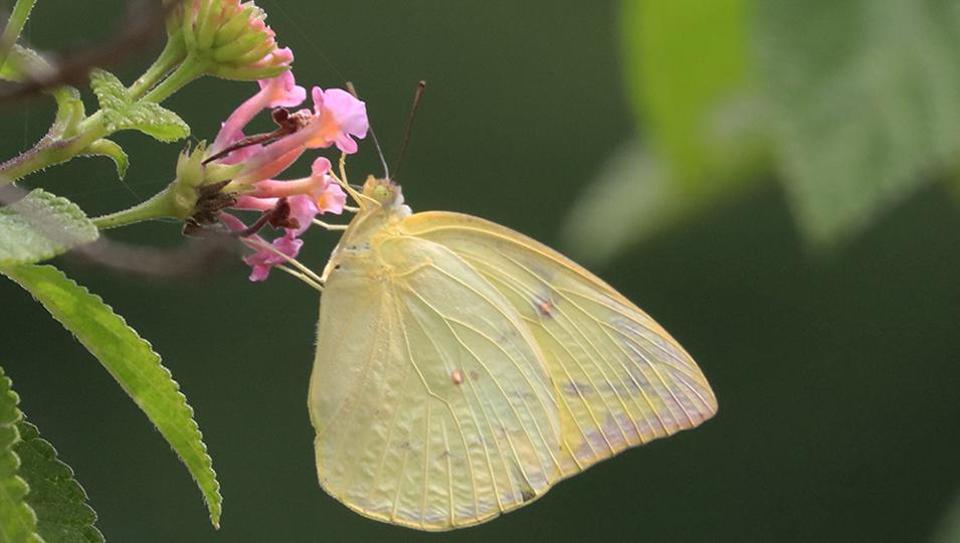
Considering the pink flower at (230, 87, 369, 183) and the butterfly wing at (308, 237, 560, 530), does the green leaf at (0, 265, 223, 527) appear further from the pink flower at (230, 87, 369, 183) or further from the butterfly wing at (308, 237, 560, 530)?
the butterfly wing at (308, 237, 560, 530)

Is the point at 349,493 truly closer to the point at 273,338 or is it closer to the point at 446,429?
the point at 446,429

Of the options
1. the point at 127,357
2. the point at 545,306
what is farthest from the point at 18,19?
the point at 545,306

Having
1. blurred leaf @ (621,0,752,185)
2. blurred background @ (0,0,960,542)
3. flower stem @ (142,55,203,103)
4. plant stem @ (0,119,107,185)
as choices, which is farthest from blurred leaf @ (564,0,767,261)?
blurred background @ (0,0,960,542)

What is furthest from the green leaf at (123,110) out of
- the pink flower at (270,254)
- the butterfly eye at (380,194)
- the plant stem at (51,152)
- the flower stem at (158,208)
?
the butterfly eye at (380,194)

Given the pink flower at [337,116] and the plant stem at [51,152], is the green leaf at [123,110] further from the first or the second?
the pink flower at [337,116]

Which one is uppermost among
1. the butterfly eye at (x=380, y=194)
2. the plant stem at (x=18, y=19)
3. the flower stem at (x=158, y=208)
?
the plant stem at (x=18, y=19)

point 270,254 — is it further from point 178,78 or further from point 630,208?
point 630,208
